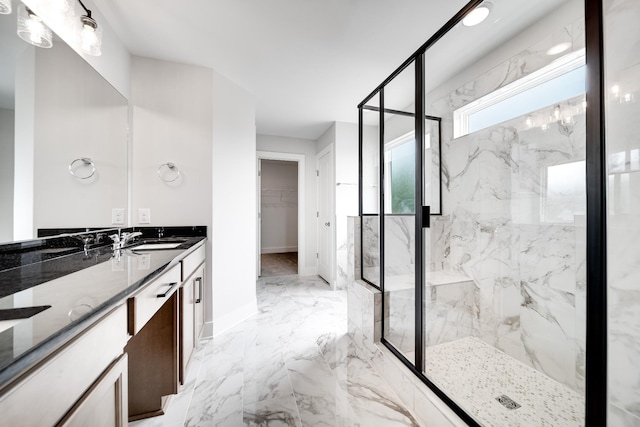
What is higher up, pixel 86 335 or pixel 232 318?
pixel 86 335

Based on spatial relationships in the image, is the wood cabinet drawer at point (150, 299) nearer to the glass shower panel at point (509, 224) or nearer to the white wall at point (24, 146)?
the white wall at point (24, 146)

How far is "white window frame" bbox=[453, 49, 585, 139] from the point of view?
5.06 ft

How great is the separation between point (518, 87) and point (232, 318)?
314 centimetres

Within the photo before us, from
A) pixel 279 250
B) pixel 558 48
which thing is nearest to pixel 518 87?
pixel 558 48

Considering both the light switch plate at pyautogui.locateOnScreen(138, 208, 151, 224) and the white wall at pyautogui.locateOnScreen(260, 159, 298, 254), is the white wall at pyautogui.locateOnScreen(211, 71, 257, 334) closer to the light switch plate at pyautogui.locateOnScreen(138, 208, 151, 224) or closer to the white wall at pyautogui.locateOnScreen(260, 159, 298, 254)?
the light switch plate at pyautogui.locateOnScreen(138, 208, 151, 224)

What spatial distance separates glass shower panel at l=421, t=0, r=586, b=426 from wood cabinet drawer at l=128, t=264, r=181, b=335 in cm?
147

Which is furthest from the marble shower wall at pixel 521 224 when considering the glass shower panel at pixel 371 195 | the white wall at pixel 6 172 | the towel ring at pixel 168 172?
the white wall at pixel 6 172

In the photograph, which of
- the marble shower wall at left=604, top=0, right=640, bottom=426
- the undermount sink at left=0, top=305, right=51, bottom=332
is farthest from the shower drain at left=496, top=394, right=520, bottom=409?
the undermount sink at left=0, top=305, right=51, bottom=332

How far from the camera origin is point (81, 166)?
1546 mm

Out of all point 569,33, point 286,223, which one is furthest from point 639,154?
point 286,223

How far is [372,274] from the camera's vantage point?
209 centimetres

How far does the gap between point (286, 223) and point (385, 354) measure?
5.03 m

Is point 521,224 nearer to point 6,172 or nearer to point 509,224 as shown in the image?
point 509,224

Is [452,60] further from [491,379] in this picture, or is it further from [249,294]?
[249,294]
